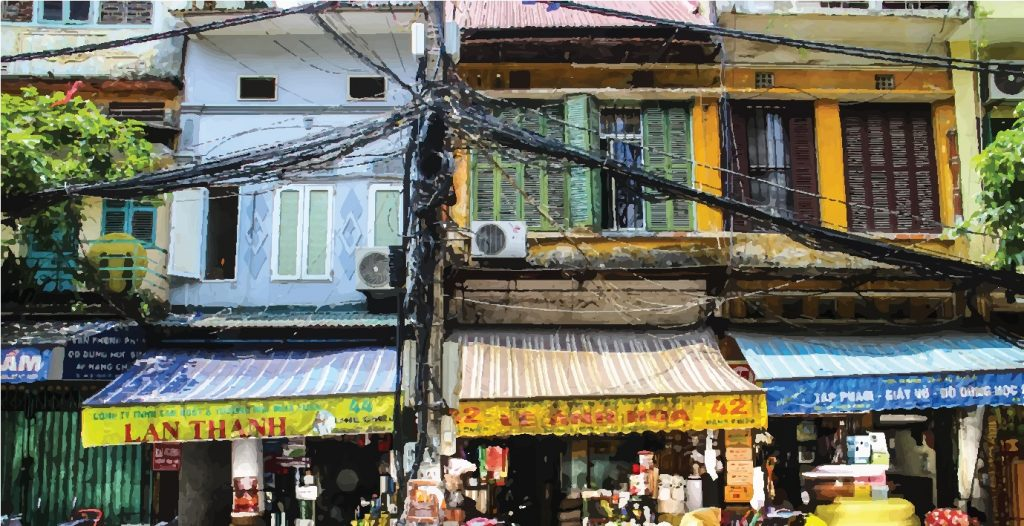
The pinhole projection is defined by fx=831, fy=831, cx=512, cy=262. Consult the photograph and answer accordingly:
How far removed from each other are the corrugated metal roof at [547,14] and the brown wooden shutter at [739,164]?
1498mm

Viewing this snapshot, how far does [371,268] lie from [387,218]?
3.83 feet

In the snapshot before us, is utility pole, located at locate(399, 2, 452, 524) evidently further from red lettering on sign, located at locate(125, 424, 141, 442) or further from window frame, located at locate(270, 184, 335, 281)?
window frame, located at locate(270, 184, 335, 281)

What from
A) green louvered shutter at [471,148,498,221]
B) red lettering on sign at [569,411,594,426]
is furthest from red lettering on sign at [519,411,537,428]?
green louvered shutter at [471,148,498,221]

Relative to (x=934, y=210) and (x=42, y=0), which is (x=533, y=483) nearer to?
(x=934, y=210)

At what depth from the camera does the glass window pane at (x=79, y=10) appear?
1211 cm

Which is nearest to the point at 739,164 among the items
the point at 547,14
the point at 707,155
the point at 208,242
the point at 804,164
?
the point at 707,155

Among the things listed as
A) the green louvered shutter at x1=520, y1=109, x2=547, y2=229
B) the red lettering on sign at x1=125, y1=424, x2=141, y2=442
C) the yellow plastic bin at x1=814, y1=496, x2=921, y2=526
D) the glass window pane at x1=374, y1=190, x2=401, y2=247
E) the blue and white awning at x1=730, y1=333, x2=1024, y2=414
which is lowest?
the yellow plastic bin at x1=814, y1=496, x2=921, y2=526

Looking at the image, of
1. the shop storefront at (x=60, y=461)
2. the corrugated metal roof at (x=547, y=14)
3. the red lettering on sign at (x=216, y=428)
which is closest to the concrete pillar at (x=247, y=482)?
the red lettering on sign at (x=216, y=428)

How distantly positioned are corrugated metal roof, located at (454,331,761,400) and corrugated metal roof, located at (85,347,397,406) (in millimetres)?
1181

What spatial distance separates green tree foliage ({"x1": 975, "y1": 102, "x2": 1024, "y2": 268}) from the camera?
959 cm

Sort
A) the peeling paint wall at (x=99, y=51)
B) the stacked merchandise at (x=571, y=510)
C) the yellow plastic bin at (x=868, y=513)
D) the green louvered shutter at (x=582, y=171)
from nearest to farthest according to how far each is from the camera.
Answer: the yellow plastic bin at (x=868, y=513) → the stacked merchandise at (x=571, y=510) → the green louvered shutter at (x=582, y=171) → the peeling paint wall at (x=99, y=51)

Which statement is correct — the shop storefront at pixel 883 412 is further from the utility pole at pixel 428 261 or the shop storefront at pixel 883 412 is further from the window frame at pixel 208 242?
the window frame at pixel 208 242

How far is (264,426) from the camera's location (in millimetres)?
9562

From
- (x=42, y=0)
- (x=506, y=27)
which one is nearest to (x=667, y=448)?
(x=506, y=27)
